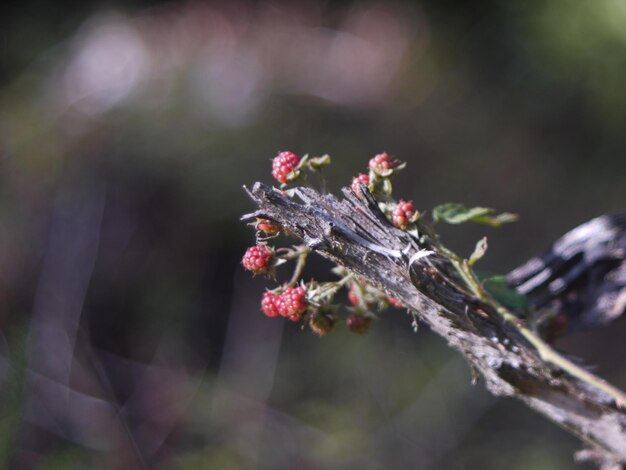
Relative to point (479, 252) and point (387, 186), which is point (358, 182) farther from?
point (479, 252)

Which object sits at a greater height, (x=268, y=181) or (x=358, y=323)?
(x=268, y=181)

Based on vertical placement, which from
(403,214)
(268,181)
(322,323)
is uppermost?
(268,181)

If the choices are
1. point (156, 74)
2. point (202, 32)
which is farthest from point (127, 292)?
point (202, 32)

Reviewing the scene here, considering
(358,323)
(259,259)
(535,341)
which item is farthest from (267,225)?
(535,341)

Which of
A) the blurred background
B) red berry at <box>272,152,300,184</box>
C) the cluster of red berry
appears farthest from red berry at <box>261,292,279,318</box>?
the blurred background

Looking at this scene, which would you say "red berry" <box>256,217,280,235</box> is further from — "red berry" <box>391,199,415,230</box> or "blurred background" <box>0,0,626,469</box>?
"blurred background" <box>0,0,626,469</box>

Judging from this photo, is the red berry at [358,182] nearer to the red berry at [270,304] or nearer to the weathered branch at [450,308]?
the weathered branch at [450,308]

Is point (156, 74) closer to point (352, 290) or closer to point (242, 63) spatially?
point (242, 63)

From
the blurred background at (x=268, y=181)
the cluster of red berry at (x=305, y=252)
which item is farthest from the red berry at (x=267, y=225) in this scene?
the blurred background at (x=268, y=181)
